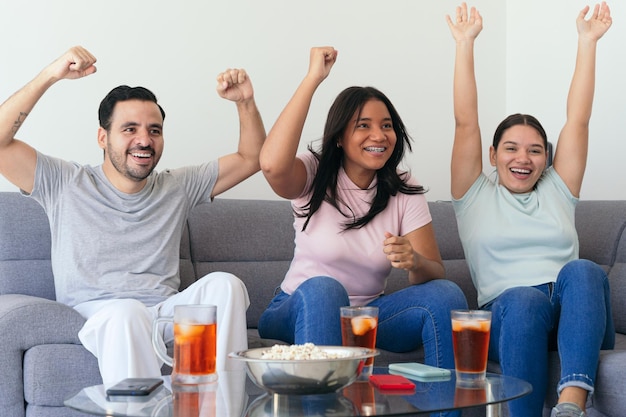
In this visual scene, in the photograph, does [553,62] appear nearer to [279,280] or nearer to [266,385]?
[279,280]

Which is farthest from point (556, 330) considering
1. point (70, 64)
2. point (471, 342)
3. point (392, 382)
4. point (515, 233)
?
point (70, 64)

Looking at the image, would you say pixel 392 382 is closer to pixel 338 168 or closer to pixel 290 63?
pixel 338 168

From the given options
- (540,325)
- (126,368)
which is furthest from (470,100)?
(126,368)

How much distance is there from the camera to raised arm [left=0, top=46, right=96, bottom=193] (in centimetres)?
235

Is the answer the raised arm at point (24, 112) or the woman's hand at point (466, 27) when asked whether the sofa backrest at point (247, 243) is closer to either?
the raised arm at point (24, 112)

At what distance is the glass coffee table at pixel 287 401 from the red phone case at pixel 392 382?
14 mm

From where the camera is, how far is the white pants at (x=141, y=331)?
198 centimetres

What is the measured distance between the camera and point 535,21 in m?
3.92

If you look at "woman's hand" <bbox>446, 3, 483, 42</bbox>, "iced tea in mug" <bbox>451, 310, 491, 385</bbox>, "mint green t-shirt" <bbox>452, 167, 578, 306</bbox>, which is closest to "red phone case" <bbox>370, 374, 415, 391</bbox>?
"iced tea in mug" <bbox>451, 310, 491, 385</bbox>

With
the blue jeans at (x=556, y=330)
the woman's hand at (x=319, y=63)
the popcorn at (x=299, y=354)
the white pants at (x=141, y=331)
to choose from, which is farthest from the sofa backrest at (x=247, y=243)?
the popcorn at (x=299, y=354)

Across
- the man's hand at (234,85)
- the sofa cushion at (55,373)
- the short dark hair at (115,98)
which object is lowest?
the sofa cushion at (55,373)

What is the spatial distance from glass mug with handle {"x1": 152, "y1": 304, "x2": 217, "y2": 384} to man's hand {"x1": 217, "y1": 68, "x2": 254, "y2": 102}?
3.78 ft

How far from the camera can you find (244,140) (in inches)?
104

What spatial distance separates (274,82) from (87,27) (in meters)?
0.79
